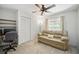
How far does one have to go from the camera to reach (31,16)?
1.83 m

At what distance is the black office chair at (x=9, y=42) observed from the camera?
1.74 metres

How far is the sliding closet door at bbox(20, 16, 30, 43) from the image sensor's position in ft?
6.01

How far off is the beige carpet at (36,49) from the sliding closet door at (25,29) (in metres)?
0.11

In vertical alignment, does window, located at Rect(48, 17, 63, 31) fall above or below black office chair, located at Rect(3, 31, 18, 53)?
above

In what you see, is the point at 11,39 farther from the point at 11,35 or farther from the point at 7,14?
the point at 7,14

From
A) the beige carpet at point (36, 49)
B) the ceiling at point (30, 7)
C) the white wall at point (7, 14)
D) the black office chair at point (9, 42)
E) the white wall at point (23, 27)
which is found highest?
the ceiling at point (30, 7)

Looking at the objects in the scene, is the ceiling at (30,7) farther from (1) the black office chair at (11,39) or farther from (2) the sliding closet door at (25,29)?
(1) the black office chair at (11,39)

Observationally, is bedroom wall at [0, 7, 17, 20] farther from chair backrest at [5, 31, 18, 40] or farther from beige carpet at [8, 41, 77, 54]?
beige carpet at [8, 41, 77, 54]

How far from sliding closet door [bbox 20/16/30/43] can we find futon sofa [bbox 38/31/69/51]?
0.26 metres

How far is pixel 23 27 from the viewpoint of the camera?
1.83 m

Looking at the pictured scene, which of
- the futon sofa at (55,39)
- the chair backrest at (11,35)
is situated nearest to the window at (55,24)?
the futon sofa at (55,39)

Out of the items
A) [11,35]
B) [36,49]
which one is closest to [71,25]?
[36,49]

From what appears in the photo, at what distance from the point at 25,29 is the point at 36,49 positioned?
48 cm

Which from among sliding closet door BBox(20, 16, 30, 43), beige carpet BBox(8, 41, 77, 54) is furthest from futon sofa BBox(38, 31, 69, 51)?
sliding closet door BBox(20, 16, 30, 43)
